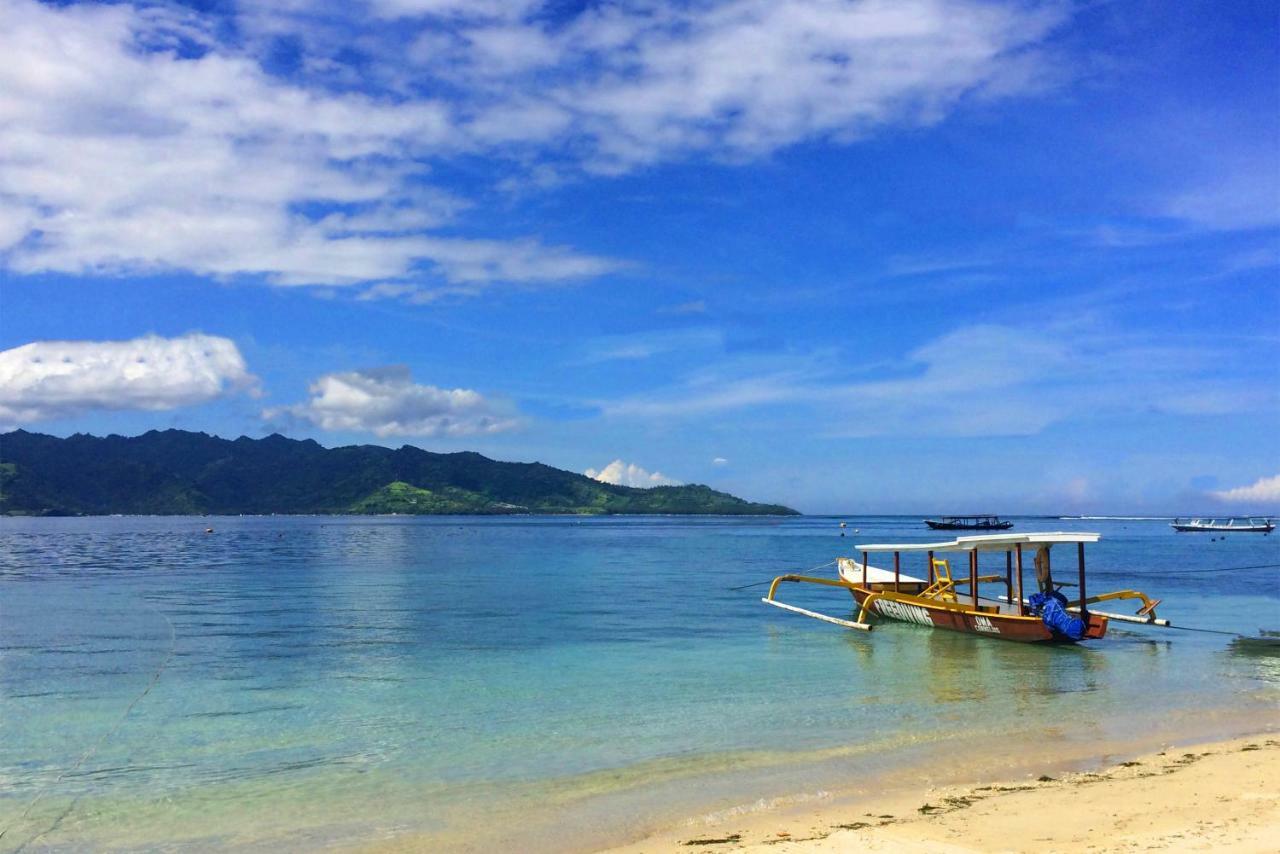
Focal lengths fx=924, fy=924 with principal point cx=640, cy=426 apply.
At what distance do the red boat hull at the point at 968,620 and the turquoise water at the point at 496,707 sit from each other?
1.65 ft

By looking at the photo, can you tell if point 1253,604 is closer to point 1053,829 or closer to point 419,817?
point 1053,829

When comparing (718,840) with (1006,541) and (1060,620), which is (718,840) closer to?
(1060,620)

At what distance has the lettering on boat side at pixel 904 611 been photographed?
3366 centimetres

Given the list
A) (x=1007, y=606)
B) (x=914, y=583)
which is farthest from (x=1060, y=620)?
(x=914, y=583)

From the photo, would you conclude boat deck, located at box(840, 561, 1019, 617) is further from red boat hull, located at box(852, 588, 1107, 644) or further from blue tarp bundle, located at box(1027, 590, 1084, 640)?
blue tarp bundle, located at box(1027, 590, 1084, 640)

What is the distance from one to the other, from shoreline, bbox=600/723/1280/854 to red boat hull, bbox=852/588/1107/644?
570 inches

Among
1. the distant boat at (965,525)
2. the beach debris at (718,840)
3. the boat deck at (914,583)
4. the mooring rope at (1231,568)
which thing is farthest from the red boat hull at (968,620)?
the distant boat at (965,525)

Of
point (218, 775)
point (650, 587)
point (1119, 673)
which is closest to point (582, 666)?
point (218, 775)

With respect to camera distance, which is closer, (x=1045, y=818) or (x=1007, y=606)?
(x=1045, y=818)

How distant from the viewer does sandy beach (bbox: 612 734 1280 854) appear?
10.4m

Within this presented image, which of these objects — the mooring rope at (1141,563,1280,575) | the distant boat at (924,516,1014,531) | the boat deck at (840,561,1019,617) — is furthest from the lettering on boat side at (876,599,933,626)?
the distant boat at (924,516,1014,531)

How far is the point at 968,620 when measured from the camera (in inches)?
1229

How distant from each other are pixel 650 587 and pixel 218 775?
3796cm

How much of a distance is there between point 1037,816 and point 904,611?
937 inches
